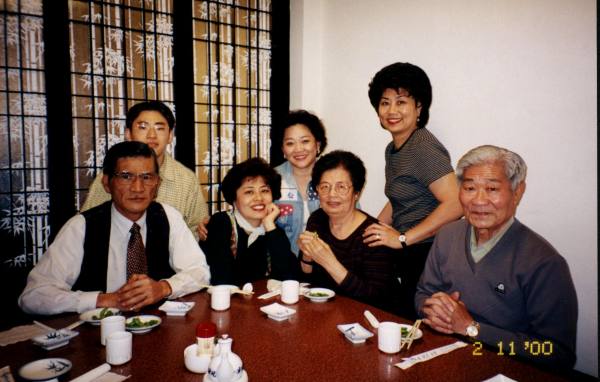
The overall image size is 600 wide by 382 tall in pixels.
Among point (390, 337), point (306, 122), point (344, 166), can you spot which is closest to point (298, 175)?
point (306, 122)

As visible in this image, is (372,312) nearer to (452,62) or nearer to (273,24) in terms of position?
(452,62)

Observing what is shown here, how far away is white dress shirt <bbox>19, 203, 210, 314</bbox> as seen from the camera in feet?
5.41

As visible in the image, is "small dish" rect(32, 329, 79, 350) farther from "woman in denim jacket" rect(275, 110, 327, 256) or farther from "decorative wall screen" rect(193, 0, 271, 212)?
"decorative wall screen" rect(193, 0, 271, 212)

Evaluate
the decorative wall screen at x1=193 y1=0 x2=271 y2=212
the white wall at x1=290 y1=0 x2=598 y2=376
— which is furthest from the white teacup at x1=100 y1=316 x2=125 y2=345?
the decorative wall screen at x1=193 y1=0 x2=271 y2=212

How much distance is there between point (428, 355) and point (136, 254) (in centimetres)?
137

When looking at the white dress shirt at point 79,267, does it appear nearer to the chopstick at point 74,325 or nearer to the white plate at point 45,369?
the chopstick at point 74,325

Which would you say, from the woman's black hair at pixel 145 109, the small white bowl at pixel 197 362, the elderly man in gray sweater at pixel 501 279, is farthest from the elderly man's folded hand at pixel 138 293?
the woman's black hair at pixel 145 109

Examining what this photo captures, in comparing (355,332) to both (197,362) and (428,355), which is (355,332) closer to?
(428,355)

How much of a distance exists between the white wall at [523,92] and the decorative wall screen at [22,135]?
2.71m

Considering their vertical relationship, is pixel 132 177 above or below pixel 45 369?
above

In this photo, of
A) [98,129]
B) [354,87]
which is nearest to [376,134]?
[354,87]

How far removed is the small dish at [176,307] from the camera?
1593 millimetres

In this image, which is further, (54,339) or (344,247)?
(344,247)

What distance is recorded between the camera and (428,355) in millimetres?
1304
